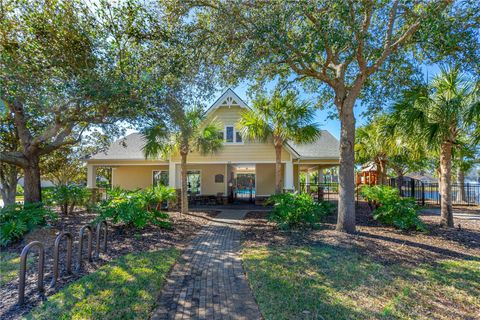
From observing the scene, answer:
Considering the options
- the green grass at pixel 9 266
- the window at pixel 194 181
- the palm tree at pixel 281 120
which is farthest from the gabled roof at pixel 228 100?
the green grass at pixel 9 266

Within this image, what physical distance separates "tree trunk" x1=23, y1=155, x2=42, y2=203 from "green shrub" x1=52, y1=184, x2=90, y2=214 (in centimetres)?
178

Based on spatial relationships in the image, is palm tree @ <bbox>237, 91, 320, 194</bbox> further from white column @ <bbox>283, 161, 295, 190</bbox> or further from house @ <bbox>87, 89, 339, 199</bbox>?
white column @ <bbox>283, 161, 295, 190</bbox>

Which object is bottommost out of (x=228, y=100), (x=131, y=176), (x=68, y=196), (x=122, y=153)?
(x=68, y=196)

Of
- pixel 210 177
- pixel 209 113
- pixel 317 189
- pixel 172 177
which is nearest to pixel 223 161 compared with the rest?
pixel 209 113

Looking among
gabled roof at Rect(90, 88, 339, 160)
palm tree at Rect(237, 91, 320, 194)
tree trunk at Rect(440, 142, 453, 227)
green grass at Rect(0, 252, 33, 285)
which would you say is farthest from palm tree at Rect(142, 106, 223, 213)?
tree trunk at Rect(440, 142, 453, 227)

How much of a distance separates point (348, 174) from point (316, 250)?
2665 millimetres

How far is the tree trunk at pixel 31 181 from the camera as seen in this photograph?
898 cm

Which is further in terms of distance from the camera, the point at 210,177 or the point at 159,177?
the point at 159,177

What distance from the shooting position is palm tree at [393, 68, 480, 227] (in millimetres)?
7801

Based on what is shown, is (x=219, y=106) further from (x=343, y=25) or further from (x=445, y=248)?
(x=445, y=248)

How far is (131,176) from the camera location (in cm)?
1939

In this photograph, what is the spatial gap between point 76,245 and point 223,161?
9.21m

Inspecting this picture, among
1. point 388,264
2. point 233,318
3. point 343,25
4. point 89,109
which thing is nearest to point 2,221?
point 89,109

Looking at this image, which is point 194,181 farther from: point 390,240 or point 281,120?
point 390,240
